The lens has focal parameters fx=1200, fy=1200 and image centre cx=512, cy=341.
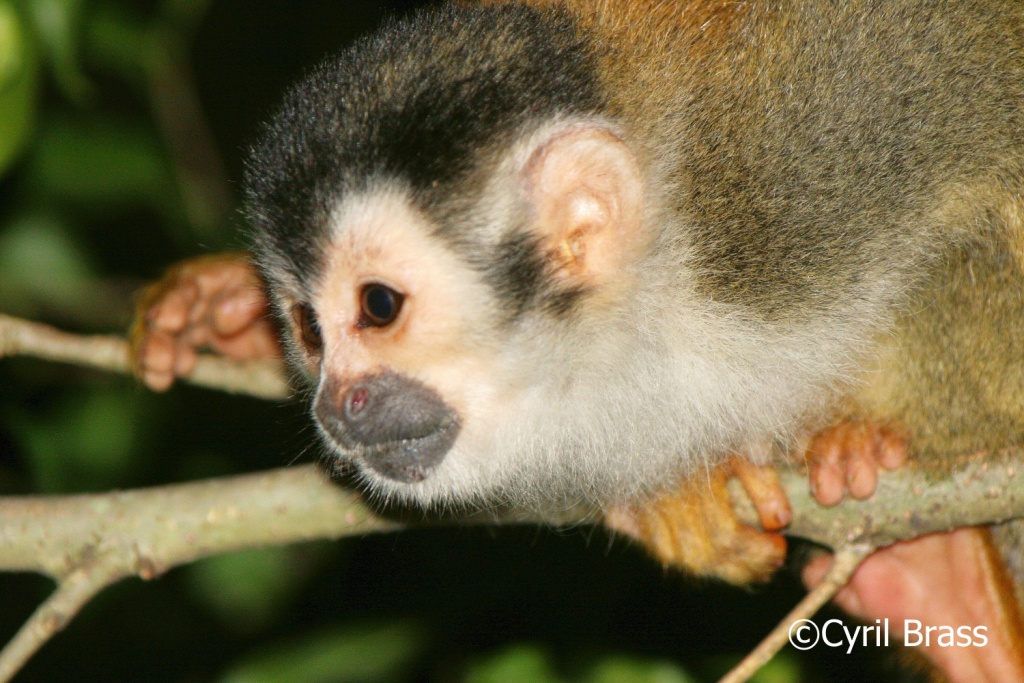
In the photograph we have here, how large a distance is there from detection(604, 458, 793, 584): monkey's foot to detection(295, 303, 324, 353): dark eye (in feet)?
3.02

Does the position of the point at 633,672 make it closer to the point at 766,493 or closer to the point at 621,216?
the point at 766,493

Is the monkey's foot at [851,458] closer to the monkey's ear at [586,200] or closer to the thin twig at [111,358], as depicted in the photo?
the monkey's ear at [586,200]

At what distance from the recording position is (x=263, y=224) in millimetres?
2582

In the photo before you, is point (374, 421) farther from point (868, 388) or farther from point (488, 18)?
point (868, 388)

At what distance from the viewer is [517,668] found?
9.98 ft

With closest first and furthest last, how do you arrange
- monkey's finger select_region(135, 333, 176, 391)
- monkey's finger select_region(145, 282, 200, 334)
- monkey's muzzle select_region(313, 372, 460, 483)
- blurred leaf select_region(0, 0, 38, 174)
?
1. blurred leaf select_region(0, 0, 38, 174)
2. monkey's muzzle select_region(313, 372, 460, 483)
3. monkey's finger select_region(135, 333, 176, 391)
4. monkey's finger select_region(145, 282, 200, 334)

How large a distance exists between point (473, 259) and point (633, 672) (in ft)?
4.05

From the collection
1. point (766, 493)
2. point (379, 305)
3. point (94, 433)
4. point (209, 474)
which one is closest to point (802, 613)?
point (766, 493)

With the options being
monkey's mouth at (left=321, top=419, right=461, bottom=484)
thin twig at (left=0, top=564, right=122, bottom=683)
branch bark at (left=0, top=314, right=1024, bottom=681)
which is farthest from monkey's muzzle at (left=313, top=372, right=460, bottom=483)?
thin twig at (left=0, top=564, right=122, bottom=683)

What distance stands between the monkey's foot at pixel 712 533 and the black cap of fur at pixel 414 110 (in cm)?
98

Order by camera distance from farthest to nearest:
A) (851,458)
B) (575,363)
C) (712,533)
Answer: (712,533) → (851,458) → (575,363)

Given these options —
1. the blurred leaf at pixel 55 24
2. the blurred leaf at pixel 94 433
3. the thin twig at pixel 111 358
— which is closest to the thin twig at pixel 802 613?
the thin twig at pixel 111 358

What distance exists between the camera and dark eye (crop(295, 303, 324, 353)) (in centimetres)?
265

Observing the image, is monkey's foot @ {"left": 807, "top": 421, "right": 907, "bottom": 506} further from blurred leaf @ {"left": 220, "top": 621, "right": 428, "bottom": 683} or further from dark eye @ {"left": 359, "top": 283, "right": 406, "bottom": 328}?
blurred leaf @ {"left": 220, "top": 621, "right": 428, "bottom": 683}
